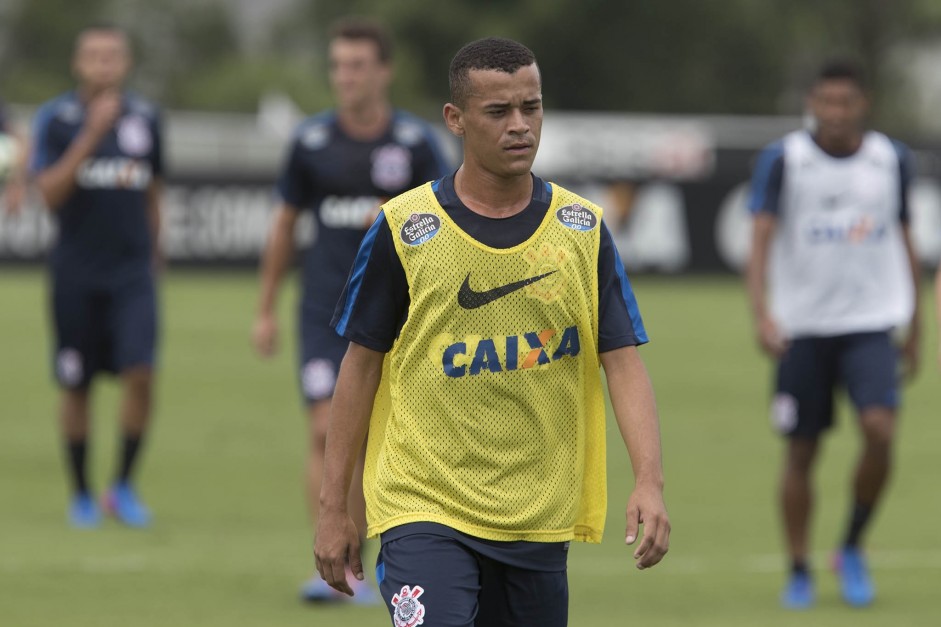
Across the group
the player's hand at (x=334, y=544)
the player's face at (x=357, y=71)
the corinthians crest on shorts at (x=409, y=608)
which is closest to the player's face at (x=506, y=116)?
the player's hand at (x=334, y=544)

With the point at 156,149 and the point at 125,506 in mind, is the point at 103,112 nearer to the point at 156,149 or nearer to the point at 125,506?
the point at 156,149

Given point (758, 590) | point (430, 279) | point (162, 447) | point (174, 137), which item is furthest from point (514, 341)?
point (174, 137)

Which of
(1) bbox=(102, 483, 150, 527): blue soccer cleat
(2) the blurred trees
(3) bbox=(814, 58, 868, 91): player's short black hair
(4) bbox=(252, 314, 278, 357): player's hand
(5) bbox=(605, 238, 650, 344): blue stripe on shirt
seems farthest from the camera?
(2) the blurred trees

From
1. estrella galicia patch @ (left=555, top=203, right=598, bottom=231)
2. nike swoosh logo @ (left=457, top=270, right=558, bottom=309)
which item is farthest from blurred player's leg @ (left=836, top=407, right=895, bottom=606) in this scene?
nike swoosh logo @ (left=457, top=270, right=558, bottom=309)

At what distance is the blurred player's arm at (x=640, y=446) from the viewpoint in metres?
4.95

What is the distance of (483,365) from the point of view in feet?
17.1

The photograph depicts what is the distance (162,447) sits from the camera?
13.2 metres

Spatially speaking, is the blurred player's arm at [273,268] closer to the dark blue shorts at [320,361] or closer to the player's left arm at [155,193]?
the dark blue shorts at [320,361]

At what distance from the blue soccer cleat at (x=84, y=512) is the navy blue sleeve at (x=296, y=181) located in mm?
2550

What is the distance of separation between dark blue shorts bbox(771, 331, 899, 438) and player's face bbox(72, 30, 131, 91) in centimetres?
397

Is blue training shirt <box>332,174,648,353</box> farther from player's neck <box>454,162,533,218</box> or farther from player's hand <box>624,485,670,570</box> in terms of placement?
player's hand <box>624,485,670,570</box>

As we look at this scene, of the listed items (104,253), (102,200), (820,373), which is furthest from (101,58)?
(820,373)

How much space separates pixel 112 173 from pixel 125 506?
1815 mm

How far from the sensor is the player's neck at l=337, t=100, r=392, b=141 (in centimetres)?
873
